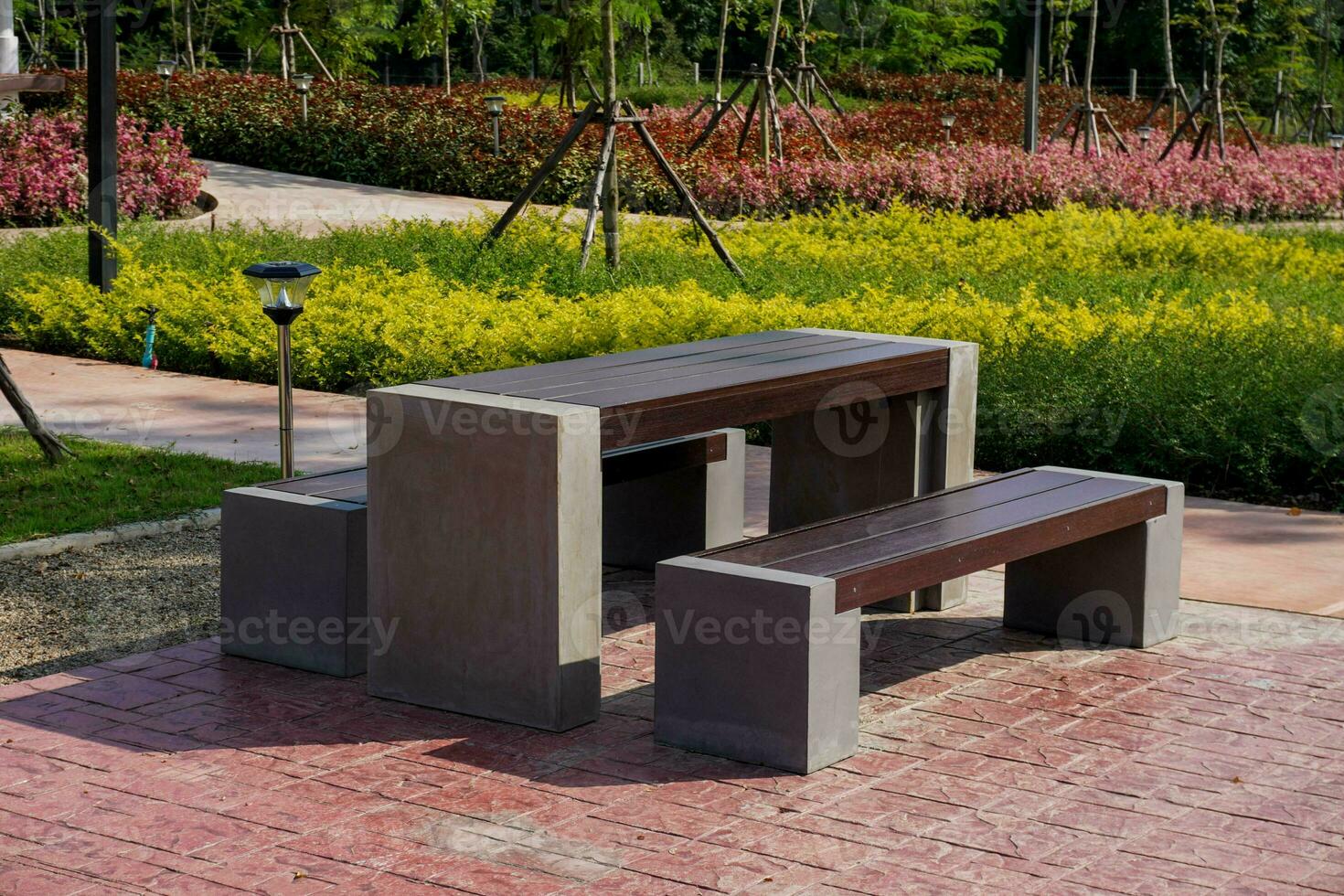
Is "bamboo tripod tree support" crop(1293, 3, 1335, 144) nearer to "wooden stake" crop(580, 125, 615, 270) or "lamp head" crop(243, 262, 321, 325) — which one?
"wooden stake" crop(580, 125, 615, 270)

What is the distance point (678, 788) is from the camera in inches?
166

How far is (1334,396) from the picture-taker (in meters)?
7.73

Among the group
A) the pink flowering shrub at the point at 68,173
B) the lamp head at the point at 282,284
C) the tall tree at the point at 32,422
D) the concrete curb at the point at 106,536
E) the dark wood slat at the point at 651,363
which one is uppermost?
the pink flowering shrub at the point at 68,173

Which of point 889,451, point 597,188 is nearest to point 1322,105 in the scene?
point 597,188

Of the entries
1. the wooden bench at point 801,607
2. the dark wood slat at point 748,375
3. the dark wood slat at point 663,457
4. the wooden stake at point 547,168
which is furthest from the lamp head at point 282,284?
the wooden stake at point 547,168

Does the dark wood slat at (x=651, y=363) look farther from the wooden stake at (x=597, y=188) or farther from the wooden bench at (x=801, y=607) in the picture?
the wooden stake at (x=597, y=188)

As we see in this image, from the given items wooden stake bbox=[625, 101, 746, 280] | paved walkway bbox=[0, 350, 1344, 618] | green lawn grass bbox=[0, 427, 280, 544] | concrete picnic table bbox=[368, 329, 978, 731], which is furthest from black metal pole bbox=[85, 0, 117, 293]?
concrete picnic table bbox=[368, 329, 978, 731]

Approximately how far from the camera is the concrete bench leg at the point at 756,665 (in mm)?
4250

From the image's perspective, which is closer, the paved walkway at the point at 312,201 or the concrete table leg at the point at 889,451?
the concrete table leg at the point at 889,451

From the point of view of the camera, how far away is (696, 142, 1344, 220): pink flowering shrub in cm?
1936

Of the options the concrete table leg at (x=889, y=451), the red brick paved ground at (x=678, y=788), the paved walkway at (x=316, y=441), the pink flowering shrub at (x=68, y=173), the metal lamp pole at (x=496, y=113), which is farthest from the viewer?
the metal lamp pole at (x=496, y=113)

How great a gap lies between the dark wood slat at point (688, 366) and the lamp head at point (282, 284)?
132 centimetres

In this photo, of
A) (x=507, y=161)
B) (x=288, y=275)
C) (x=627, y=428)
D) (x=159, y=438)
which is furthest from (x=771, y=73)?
(x=627, y=428)

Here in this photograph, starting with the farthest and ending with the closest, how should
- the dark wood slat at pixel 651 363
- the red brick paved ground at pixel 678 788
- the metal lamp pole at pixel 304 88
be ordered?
the metal lamp pole at pixel 304 88, the dark wood slat at pixel 651 363, the red brick paved ground at pixel 678 788
